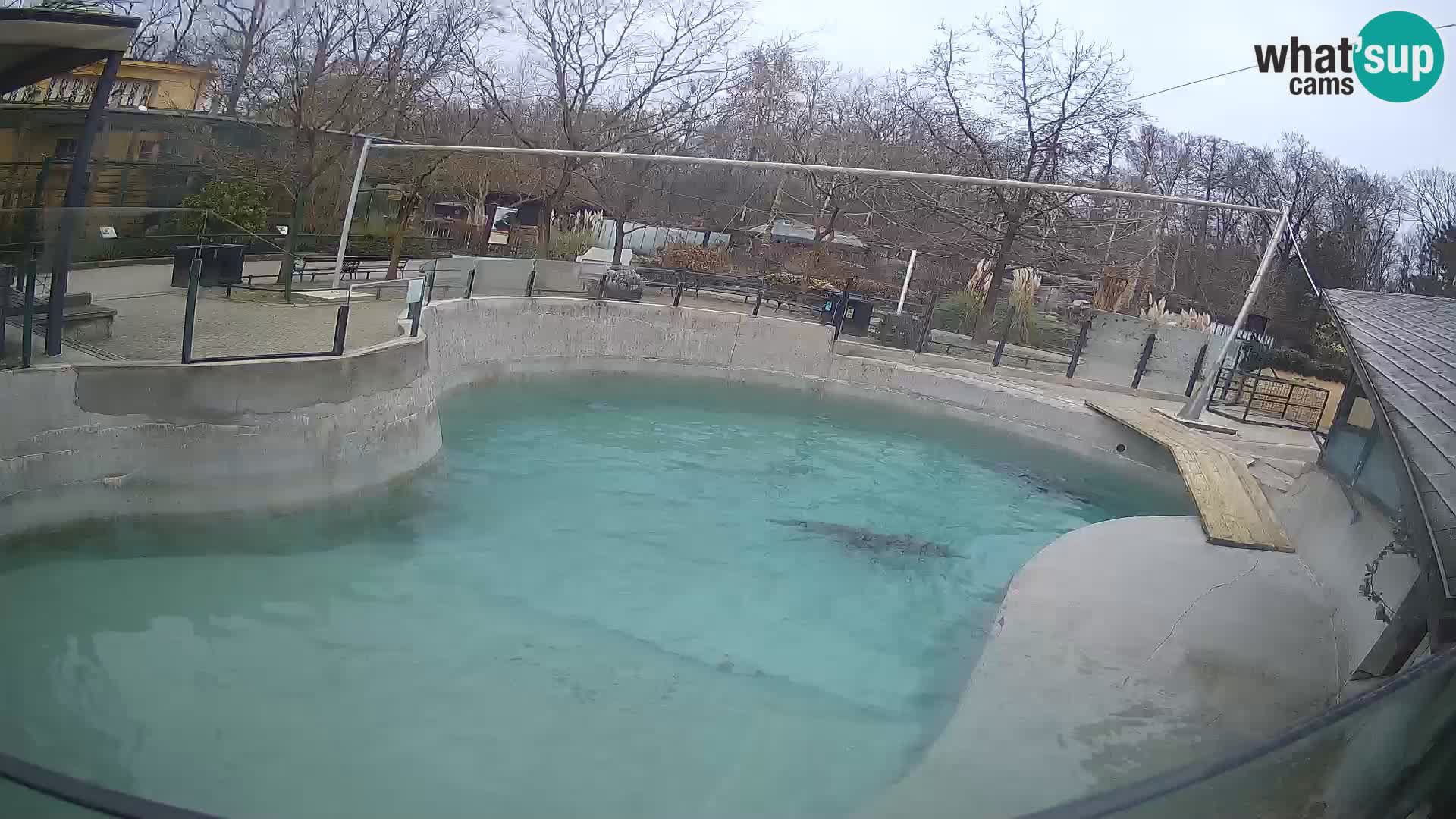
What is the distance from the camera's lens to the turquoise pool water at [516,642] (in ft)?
17.9

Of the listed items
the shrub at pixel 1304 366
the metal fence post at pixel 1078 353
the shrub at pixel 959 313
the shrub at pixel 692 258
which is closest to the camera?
the metal fence post at pixel 1078 353

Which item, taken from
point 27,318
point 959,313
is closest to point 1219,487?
point 27,318

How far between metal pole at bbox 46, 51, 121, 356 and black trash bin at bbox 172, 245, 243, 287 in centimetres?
168

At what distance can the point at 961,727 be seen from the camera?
5551 mm

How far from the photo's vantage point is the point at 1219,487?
10430 millimetres

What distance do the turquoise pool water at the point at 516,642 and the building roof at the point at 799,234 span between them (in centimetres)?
1797

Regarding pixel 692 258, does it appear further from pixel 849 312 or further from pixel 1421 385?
pixel 1421 385

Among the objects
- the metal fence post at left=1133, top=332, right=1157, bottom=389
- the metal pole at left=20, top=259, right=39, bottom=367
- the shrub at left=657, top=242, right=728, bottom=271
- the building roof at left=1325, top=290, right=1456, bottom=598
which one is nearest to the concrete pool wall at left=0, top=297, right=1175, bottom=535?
the metal pole at left=20, top=259, right=39, bottom=367

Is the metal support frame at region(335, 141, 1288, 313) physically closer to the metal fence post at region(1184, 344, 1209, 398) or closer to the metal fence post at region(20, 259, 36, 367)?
the metal fence post at region(1184, 344, 1209, 398)

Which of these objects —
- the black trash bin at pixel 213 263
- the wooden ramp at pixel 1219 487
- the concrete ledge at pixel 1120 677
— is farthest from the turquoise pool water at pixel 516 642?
the black trash bin at pixel 213 263

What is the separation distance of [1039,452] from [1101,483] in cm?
133

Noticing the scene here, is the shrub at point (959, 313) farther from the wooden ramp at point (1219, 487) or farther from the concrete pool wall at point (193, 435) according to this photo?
the concrete pool wall at point (193, 435)

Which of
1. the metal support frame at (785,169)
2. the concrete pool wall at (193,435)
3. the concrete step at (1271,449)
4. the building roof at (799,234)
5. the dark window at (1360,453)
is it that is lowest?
the concrete pool wall at (193,435)

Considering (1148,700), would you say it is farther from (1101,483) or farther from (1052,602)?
(1101,483)
